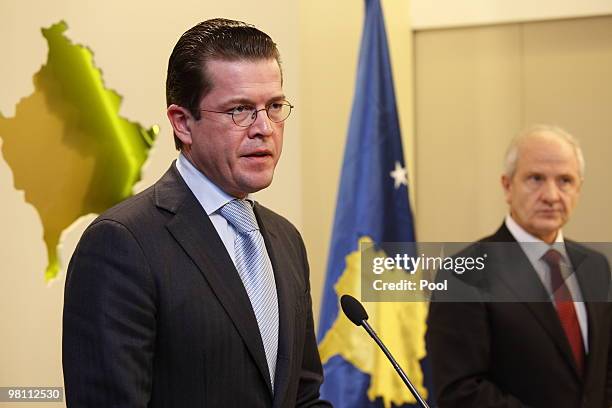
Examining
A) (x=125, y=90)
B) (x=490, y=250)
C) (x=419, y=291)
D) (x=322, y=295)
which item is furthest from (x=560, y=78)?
(x=125, y=90)

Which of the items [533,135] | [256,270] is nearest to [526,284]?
[533,135]

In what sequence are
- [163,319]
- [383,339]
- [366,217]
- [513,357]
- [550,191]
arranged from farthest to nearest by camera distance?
1. [366,217]
2. [383,339]
3. [550,191]
4. [513,357]
5. [163,319]

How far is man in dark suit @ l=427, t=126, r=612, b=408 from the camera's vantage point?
2775mm

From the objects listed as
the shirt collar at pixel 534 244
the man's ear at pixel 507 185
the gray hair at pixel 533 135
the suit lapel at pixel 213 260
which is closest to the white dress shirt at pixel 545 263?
the shirt collar at pixel 534 244

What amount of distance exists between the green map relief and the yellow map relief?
949 millimetres

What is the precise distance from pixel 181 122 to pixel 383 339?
1734 mm

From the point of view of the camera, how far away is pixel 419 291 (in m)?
3.10

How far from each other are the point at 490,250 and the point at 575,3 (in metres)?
1.10

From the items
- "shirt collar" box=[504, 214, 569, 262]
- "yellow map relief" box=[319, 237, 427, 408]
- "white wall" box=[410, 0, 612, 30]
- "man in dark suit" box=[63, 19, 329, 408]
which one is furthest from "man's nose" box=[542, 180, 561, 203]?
"man in dark suit" box=[63, 19, 329, 408]

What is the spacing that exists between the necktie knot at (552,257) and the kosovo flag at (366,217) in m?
0.60

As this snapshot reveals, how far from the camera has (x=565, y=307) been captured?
2.91 meters

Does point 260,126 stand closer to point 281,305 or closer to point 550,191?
point 281,305

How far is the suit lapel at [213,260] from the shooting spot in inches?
63.2

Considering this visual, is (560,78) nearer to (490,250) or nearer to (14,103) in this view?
(490,250)
